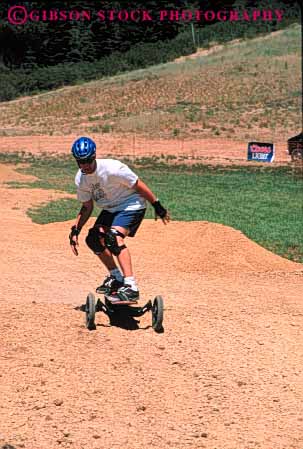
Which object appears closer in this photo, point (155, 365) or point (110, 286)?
point (155, 365)

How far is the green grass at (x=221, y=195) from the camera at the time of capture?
62.1ft

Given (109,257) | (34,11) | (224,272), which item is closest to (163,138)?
(34,11)

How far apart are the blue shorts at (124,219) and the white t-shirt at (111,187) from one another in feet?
0.15

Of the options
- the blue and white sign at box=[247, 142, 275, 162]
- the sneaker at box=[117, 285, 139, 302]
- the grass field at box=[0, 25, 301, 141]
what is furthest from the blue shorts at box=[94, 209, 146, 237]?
the grass field at box=[0, 25, 301, 141]

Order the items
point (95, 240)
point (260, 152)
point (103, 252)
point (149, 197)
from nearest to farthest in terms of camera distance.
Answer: point (149, 197), point (95, 240), point (103, 252), point (260, 152)

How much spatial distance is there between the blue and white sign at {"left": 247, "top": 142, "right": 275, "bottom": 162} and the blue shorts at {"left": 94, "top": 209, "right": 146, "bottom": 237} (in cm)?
2856

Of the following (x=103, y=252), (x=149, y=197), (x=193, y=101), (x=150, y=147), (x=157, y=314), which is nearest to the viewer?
(x=157, y=314)

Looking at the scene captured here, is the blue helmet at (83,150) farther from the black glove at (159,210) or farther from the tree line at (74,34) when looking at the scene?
the tree line at (74,34)

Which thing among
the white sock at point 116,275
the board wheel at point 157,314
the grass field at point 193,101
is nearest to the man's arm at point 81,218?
the white sock at point 116,275

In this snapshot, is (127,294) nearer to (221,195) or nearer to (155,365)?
(155,365)

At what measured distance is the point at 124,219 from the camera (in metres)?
9.49

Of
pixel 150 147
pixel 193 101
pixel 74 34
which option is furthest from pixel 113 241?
pixel 74 34

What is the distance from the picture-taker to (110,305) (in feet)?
31.6

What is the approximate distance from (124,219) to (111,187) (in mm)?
387
